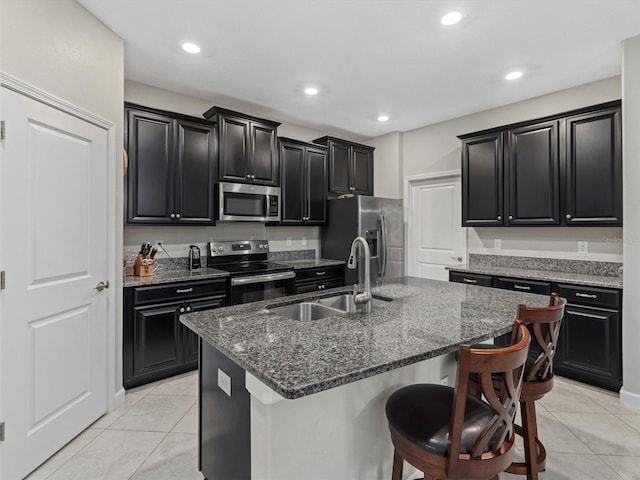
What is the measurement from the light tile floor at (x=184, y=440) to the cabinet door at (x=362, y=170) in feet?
10.8

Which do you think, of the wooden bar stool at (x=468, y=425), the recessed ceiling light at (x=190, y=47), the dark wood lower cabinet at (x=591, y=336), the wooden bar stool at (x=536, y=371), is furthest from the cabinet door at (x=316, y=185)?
the wooden bar stool at (x=468, y=425)

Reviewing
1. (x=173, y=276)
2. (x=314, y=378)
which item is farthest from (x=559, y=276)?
(x=173, y=276)

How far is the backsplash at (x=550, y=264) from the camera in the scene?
3.23m

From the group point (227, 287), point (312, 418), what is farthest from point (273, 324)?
point (227, 287)

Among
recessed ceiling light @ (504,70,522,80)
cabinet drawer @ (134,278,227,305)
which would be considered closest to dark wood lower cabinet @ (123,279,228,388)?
cabinet drawer @ (134,278,227,305)

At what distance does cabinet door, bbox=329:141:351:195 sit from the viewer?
15.3 feet

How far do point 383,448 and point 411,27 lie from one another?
2667 millimetres

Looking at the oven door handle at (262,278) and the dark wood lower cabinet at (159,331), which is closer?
the dark wood lower cabinet at (159,331)

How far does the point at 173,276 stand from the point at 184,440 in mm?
1413

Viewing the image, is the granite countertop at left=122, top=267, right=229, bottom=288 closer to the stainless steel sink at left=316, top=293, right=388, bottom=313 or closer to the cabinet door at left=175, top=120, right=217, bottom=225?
the cabinet door at left=175, top=120, right=217, bottom=225

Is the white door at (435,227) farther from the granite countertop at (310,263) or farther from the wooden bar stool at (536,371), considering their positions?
the wooden bar stool at (536,371)

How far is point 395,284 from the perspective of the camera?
2604mm

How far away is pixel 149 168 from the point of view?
308cm

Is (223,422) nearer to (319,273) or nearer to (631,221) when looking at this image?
(319,273)
